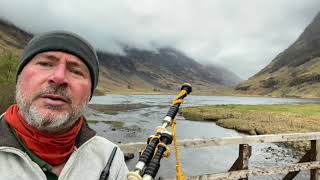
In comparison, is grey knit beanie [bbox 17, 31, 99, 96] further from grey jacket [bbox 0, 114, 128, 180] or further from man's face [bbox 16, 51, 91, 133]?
grey jacket [bbox 0, 114, 128, 180]

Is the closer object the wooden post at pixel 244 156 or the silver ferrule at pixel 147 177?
the silver ferrule at pixel 147 177

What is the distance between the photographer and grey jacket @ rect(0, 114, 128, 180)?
8.18ft

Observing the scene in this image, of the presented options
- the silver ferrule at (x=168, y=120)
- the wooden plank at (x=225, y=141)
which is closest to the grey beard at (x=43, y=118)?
the silver ferrule at (x=168, y=120)

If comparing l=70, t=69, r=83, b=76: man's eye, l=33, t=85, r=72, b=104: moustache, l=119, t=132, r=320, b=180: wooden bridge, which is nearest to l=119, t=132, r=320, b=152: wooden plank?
l=119, t=132, r=320, b=180: wooden bridge

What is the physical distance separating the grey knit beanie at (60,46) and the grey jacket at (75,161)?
59cm

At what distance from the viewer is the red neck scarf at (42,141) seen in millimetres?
2654

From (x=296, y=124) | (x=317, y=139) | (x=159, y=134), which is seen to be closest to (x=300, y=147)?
(x=296, y=124)

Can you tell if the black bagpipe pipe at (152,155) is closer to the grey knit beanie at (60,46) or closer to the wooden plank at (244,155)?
the grey knit beanie at (60,46)

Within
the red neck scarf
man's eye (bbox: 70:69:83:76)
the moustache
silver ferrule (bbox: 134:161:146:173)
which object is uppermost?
man's eye (bbox: 70:69:83:76)

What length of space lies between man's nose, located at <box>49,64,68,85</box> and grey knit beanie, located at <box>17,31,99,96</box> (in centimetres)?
19

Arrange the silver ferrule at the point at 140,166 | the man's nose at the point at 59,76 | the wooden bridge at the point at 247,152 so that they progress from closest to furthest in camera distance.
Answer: the man's nose at the point at 59,76
the silver ferrule at the point at 140,166
the wooden bridge at the point at 247,152

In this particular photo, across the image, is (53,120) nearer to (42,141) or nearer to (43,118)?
(43,118)

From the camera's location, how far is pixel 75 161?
284cm

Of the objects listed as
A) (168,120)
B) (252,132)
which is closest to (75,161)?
(168,120)
